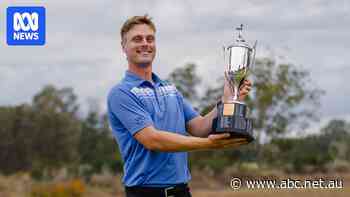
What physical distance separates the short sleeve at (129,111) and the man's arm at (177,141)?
5 centimetres

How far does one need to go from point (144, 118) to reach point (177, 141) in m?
0.27

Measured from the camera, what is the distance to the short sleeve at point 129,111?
16.6ft

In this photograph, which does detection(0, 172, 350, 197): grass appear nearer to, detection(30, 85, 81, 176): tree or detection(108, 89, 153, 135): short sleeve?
detection(30, 85, 81, 176): tree

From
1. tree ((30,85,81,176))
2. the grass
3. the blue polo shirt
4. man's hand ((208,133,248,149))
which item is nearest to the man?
the blue polo shirt

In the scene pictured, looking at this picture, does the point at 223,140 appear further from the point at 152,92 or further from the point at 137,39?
the point at 137,39

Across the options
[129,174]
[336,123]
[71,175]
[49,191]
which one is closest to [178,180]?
[129,174]

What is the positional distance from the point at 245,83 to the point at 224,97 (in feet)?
0.59

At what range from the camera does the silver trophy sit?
15.8 ft

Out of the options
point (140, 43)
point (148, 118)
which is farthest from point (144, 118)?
point (140, 43)

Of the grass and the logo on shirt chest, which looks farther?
the grass

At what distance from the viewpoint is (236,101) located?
5.10 m

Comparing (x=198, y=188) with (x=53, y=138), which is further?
(x=53, y=138)

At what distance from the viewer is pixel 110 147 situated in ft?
120

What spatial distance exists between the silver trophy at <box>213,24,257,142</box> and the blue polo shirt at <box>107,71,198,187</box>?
0.30m
